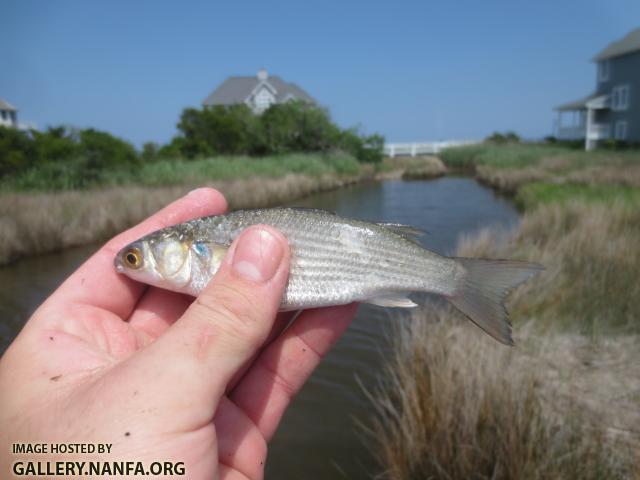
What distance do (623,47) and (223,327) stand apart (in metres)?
57.2

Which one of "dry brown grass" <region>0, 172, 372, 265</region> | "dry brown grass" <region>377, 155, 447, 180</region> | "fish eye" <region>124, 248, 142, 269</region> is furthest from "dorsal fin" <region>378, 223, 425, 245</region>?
"dry brown grass" <region>377, 155, 447, 180</region>

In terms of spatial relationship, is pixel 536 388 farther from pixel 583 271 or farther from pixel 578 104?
pixel 578 104

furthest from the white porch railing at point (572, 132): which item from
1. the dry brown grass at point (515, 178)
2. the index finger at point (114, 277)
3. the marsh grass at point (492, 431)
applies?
the index finger at point (114, 277)

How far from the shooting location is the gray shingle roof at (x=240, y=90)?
66000mm

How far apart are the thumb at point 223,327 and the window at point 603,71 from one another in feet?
194

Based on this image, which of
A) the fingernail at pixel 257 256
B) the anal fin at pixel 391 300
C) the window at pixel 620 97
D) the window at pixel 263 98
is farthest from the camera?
the window at pixel 263 98

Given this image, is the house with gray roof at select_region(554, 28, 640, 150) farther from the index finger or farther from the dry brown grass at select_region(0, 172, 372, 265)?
the index finger

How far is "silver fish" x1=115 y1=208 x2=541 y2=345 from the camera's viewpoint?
9.05 ft

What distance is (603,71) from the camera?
163 feet

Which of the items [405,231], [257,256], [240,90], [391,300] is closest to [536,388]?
[391,300]

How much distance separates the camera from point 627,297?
22.6 ft

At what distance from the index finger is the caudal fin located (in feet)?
6.30

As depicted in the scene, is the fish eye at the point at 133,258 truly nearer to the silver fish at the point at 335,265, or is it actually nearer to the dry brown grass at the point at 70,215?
the silver fish at the point at 335,265

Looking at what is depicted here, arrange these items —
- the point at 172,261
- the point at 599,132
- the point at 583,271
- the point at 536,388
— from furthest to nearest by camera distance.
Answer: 1. the point at 599,132
2. the point at 583,271
3. the point at 536,388
4. the point at 172,261
